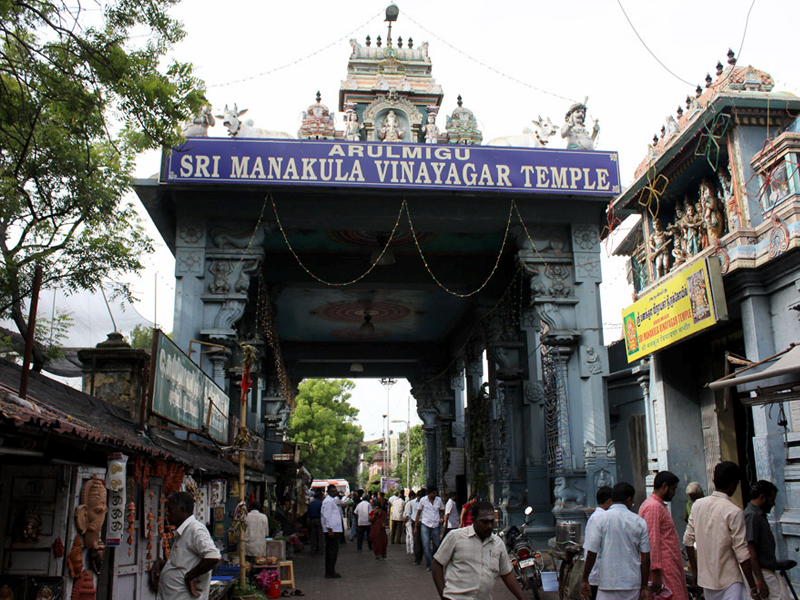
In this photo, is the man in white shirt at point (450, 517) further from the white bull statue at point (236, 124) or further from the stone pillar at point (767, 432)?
the white bull statue at point (236, 124)

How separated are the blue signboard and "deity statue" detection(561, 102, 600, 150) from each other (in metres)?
0.84

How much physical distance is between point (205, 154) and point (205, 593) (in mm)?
9374

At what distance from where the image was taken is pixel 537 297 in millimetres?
14242

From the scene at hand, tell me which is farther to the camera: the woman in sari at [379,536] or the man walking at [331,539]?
the woman in sari at [379,536]

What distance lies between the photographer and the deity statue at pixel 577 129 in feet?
48.0

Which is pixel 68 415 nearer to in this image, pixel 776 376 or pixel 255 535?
pixel 255 535

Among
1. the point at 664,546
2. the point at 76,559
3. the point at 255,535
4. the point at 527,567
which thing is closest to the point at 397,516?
the point at 255,535

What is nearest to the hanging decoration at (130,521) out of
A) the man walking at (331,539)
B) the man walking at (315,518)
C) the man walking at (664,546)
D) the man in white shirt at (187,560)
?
the man in white shirt at (187,560)

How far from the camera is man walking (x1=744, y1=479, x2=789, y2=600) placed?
17.7 ft

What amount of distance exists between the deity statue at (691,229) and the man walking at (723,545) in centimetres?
640

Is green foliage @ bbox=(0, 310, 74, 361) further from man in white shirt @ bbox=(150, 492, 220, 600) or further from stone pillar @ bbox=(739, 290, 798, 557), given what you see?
stone pillar @ bbox=(739, 290, 798, 557)

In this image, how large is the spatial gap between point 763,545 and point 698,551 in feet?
1.58

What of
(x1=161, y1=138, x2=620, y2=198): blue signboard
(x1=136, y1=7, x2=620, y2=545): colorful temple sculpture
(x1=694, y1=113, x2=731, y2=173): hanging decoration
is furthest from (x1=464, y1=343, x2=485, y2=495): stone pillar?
(x1=694, y1=113, x2=731, y2=173): hanging decoration

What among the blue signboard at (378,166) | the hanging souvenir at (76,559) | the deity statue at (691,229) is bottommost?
the hanging souvenir at (76,559)
